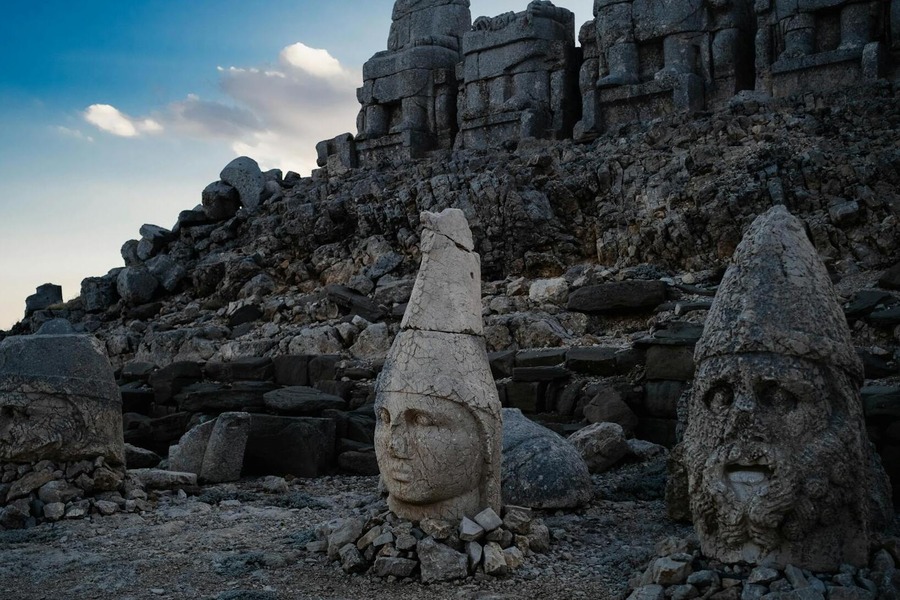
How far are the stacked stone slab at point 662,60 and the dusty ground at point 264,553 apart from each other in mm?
11567

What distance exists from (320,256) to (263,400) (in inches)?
320

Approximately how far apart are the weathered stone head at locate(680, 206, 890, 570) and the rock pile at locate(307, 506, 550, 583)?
4.35 feet

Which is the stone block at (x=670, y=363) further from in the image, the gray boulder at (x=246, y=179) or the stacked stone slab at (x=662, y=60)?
the gray boulder at (x=246, y=179)

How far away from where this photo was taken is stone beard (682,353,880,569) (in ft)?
15.3

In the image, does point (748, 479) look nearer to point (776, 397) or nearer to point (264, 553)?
point (776, 397)

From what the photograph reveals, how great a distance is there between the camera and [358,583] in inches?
220

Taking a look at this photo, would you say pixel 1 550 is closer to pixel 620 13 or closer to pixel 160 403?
pixel 160 403

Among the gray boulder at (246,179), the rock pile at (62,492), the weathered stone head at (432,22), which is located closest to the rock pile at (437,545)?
the rock pile at (62,492)

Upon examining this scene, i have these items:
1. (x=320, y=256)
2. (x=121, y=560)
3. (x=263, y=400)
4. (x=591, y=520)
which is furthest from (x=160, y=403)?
(x=591, y=520)

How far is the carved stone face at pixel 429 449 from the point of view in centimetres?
591

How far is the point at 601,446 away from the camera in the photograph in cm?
855

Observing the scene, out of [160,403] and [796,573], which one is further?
[160,403]

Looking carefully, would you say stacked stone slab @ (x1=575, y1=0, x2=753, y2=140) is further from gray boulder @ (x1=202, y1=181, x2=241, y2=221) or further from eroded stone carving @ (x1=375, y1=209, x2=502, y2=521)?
eroded stone carving @ (x1=375, y1=209, x2=502, y2=521)

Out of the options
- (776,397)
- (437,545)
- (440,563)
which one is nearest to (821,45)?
(776,397)
